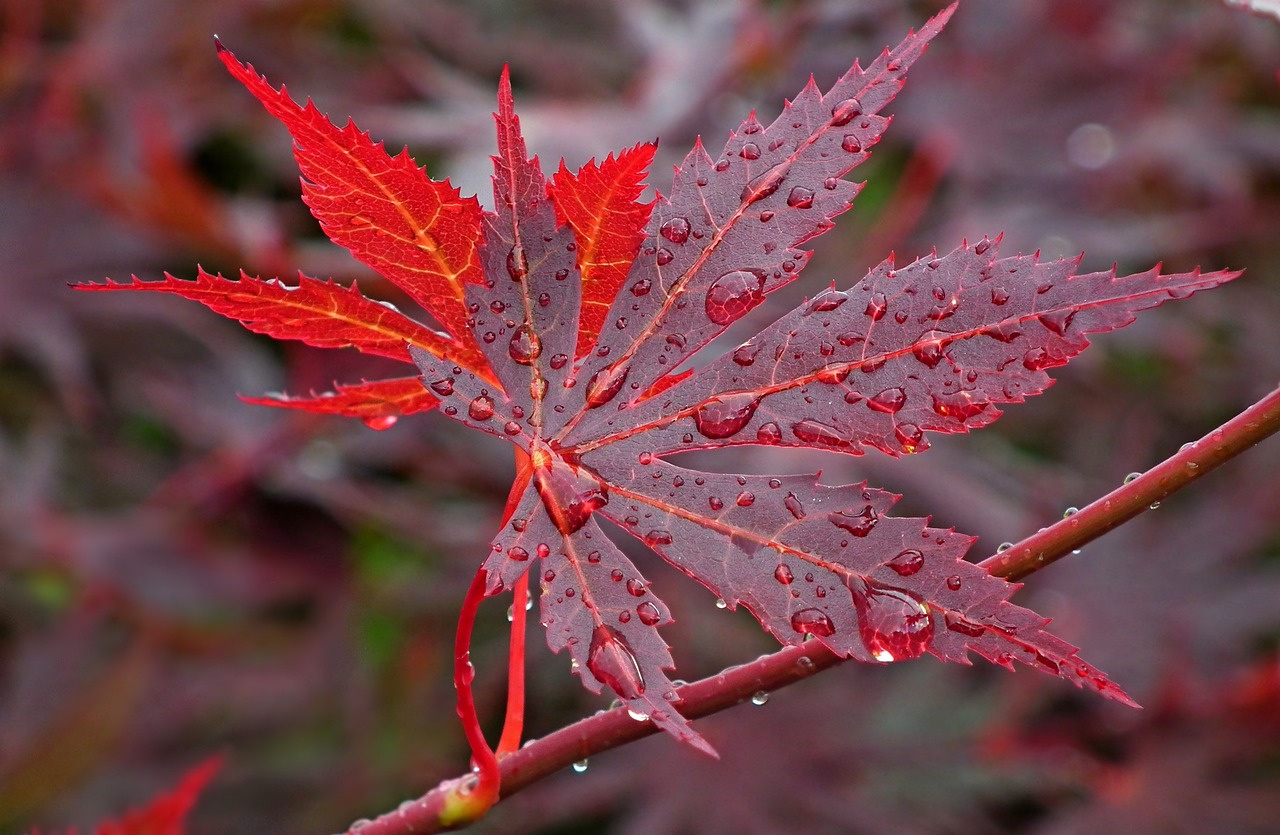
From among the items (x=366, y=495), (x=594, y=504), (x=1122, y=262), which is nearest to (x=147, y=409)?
(x=366, y=495)

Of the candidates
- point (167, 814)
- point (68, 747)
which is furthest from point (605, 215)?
point (68, 747)

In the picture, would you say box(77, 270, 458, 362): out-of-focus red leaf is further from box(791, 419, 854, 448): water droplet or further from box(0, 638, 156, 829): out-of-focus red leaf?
box(0, 638, 156, 829): out-of-focus red leaf

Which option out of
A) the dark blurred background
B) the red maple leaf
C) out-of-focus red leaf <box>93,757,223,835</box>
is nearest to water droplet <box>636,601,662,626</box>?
the red maple leaf

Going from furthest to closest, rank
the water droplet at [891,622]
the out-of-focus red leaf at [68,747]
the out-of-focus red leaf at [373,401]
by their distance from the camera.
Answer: the out-of-focus red leaf at [68,747] < the out-of-focus red leaf at [373,401] < the water droplet at [891,622]

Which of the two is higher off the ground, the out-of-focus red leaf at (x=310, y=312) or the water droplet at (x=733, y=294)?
the out-of-focus red leaf at (x=310, y=312)

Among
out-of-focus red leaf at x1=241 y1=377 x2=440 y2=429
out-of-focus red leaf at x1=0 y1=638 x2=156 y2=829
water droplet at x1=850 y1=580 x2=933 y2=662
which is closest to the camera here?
water droplet at x1=850 y1=580 x2=933 y2=662

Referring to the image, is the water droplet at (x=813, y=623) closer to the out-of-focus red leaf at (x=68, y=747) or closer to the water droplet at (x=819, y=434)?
the water droplet at (x=819, y=434)

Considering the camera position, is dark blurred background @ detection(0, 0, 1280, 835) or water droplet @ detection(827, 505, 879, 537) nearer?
water droplet @ detection(827, 505, 879, 537)

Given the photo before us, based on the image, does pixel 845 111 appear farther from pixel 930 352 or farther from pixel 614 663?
pixel 614 663

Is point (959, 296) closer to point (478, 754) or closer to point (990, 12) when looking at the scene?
point (478, 754)

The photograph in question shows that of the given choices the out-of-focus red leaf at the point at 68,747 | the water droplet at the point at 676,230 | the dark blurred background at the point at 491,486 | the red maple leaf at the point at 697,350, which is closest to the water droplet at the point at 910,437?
the red maple leaf at the point at 697,350
